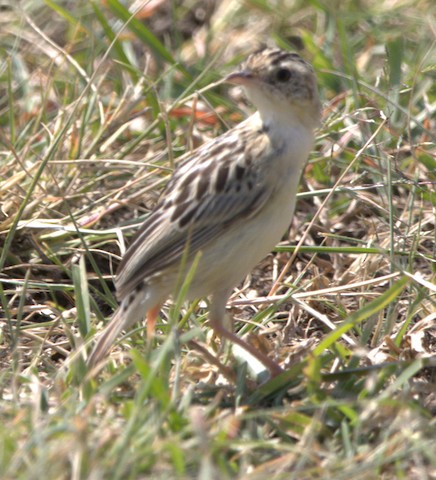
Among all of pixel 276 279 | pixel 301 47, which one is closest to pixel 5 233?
pixel 276 279

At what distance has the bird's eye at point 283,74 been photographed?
15.1 ft

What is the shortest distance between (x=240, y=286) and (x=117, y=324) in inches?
53.9

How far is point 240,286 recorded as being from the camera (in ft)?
18.8

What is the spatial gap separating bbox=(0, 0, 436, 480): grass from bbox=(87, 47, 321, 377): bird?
0.19 meters

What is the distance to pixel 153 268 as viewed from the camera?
4477mm

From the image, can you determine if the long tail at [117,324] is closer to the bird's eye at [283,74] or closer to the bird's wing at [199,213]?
the bird's wing at [199,213]

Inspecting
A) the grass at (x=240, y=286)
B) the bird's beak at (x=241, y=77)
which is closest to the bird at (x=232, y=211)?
the bird's beak at (x=241, y=77)

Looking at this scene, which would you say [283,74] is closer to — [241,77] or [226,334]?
[241,77]

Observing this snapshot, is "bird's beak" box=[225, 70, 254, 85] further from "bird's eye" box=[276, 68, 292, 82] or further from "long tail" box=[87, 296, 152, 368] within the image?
"long tail" box=[87, 296, 152, 368]

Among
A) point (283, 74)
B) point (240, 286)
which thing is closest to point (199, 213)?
point (283, 74)

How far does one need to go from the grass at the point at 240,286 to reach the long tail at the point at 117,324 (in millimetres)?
90

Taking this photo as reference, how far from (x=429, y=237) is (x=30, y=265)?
6.51 ft

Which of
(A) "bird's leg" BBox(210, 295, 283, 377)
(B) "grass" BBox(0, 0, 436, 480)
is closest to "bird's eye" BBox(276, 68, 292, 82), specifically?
(B) "grass" BBox(0, 0, 436, 480)

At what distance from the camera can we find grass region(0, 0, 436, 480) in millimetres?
3736
